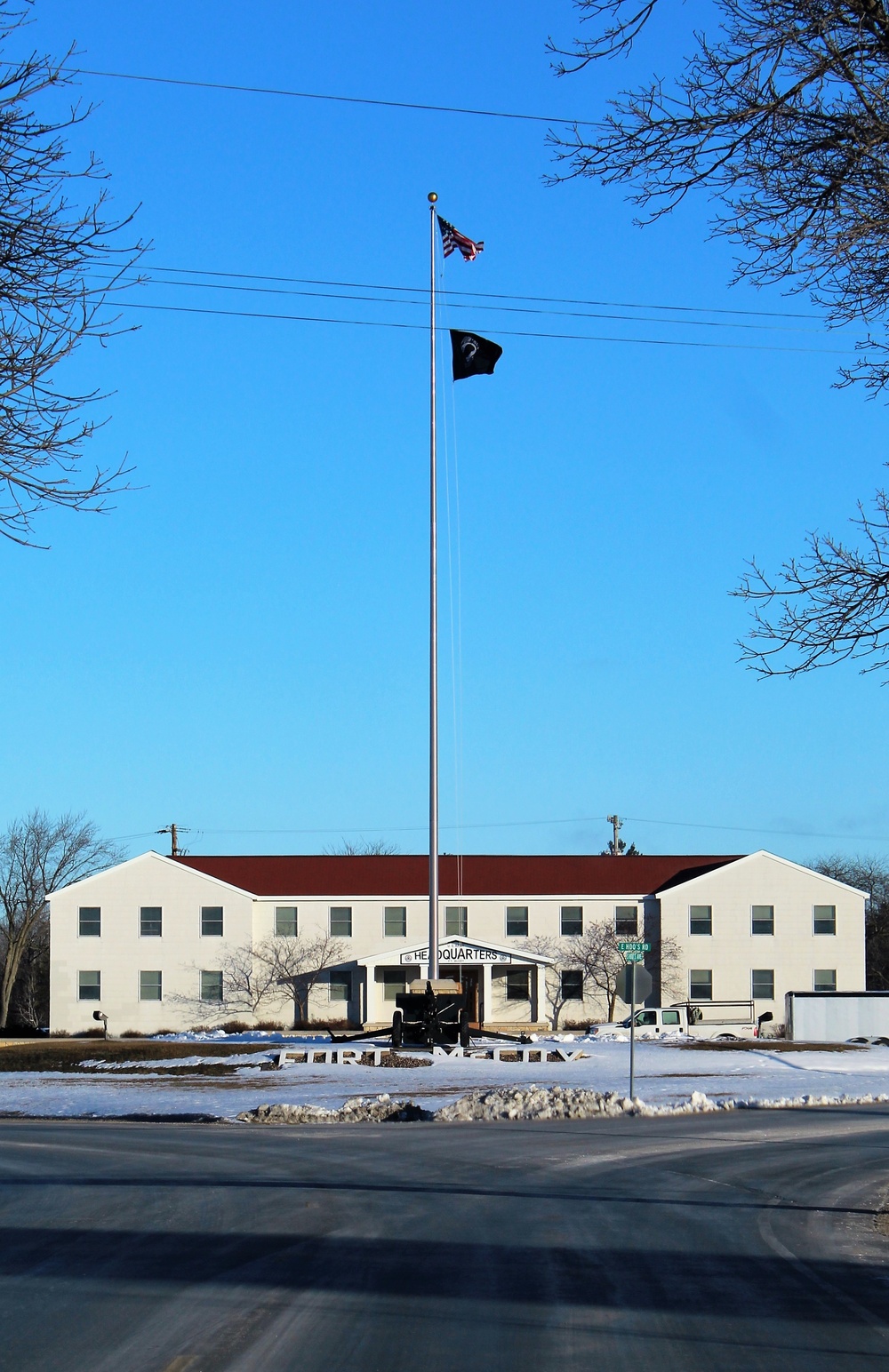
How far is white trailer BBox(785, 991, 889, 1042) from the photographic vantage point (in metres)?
49.3

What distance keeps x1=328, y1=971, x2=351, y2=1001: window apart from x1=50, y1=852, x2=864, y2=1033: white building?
5 cm

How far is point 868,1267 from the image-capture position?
384 inches

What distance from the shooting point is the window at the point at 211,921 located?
58625mm

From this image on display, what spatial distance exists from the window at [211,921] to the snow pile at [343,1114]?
117ft

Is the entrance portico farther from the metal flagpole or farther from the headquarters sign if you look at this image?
the metal flagpole

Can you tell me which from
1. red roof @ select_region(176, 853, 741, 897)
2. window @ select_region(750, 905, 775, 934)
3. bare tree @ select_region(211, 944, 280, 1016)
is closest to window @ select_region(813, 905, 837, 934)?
window @ select_region(750, 905, 775, 934)

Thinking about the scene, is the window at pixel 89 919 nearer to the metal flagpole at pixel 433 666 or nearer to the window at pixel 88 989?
the window at pixel 88 989

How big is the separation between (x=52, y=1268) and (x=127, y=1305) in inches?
56.5

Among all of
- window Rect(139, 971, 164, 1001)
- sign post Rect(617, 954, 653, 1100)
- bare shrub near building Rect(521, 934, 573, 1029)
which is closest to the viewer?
sign post Rect(617, 954, 653, 1100)

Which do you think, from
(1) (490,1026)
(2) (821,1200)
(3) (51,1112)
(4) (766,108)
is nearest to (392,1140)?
(2) (821,1200)

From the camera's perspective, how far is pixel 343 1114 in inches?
917

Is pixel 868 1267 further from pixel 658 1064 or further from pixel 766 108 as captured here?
pixel 658 1064

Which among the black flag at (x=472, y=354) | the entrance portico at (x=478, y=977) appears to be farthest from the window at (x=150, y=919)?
the black flag at (x=472, y=354)

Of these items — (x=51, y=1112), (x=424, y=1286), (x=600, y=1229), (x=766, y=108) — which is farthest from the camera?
(x=51, y=1112)
